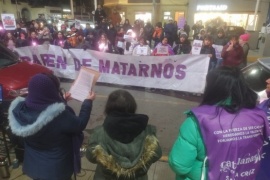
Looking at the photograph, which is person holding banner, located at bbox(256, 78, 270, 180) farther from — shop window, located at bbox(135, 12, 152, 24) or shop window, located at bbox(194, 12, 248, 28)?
shop window, located at bbox(135, 12, 152, 24)

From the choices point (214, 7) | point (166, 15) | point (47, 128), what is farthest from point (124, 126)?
point (166, 15)

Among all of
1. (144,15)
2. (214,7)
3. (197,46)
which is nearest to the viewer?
(197,46)

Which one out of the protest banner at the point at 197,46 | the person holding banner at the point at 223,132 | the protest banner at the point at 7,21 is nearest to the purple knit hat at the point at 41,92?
the person holding banner at the point at 223,132

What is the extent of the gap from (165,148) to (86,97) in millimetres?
2344

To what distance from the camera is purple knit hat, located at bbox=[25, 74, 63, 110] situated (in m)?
2.04

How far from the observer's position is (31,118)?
2137 millimetres

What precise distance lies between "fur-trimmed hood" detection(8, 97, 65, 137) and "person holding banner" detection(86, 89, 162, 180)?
1.34 feet

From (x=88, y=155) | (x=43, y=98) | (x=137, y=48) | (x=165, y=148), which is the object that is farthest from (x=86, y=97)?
(x=137, y=48)

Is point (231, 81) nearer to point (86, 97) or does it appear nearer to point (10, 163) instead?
point (86, 97)

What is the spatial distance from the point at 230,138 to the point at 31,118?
5.33 ft

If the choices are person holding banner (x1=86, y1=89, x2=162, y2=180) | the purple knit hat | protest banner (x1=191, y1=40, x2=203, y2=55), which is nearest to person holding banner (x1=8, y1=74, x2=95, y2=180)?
the purple knit hat

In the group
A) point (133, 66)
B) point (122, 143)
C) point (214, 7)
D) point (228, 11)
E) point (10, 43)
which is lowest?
point (133, 66)

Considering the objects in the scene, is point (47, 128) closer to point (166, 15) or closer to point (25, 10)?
point (166, 15)

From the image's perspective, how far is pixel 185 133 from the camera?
1740 millimetres
